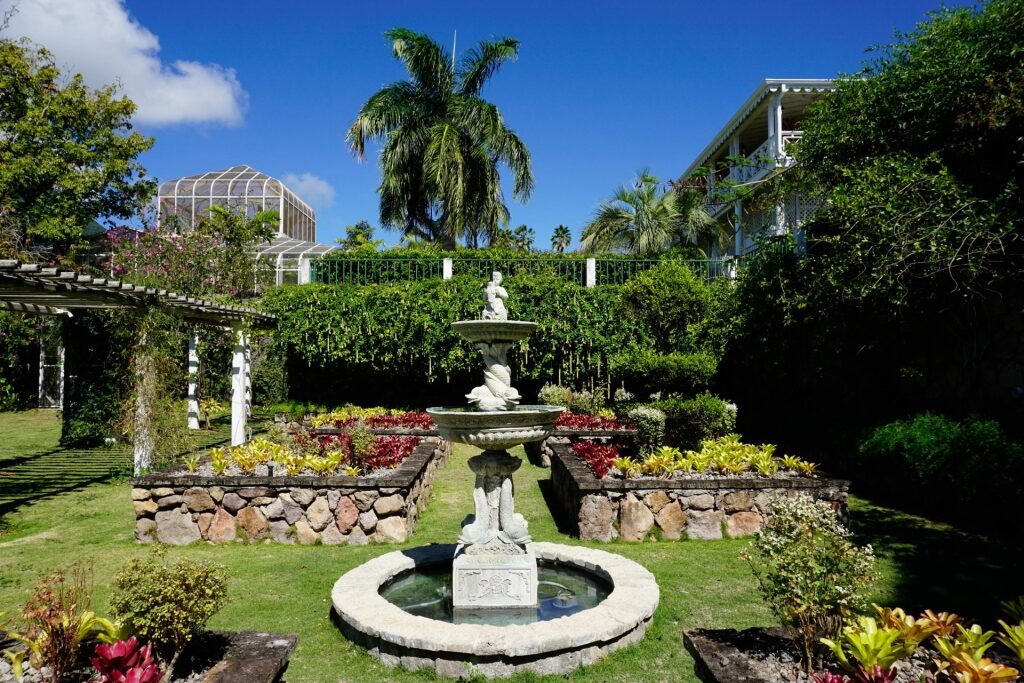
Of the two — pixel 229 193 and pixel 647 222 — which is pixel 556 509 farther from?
pixel 229 193

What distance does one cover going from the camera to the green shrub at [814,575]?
12.3 ft

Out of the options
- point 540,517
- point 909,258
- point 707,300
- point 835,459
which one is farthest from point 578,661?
point 707,300

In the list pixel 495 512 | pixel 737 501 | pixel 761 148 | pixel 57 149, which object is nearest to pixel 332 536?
pixel 495 512

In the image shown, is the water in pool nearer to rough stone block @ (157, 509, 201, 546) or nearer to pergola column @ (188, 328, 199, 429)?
rough stone block @ (157, 509, 201, 546)

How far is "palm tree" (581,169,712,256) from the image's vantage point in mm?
21031

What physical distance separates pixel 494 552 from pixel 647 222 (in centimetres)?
1732

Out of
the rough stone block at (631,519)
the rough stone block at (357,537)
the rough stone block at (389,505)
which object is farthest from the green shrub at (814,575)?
the rough stone block at (357,537)

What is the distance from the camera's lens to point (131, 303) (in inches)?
403

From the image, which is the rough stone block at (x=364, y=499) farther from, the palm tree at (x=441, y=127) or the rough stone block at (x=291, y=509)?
the palm tree at (x=441, y=127)

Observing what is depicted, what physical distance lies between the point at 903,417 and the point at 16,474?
49.4 ft

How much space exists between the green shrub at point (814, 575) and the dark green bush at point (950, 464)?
15.7 feet

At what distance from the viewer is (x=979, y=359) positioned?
10.0 meters

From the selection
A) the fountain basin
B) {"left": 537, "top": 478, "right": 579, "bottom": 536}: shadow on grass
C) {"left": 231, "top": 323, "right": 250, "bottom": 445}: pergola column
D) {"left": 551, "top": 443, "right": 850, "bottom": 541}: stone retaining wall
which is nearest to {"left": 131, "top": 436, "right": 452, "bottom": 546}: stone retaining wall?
{"left": 537, "top": 478, "right": 579, "bottom": 536}: shadow on grass

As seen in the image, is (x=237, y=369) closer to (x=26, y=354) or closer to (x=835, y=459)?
(x=835, y=459)
